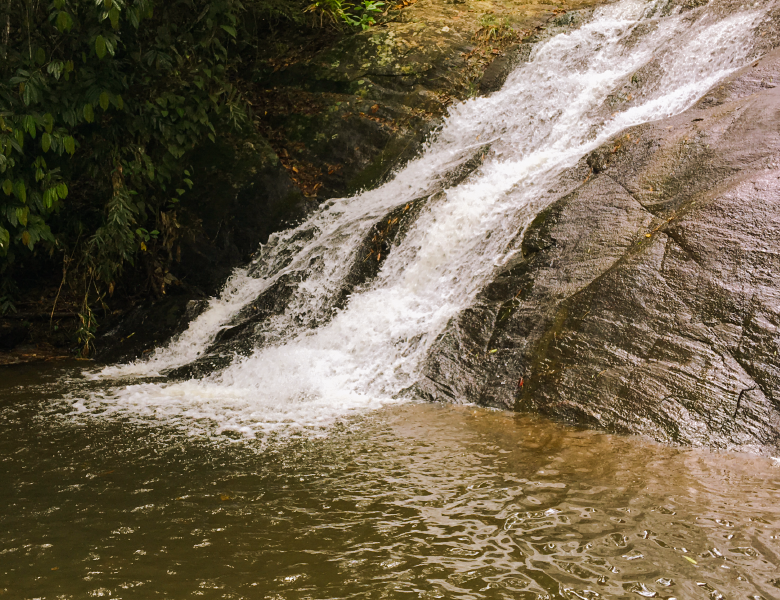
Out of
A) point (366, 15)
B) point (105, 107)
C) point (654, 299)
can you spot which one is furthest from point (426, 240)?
point (366, 15)

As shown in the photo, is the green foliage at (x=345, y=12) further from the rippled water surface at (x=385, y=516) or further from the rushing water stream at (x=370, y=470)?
the rippled water surface at (x=385, y=516)

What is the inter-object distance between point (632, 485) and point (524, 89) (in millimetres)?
7489

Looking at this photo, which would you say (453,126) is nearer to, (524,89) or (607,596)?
(524,89)

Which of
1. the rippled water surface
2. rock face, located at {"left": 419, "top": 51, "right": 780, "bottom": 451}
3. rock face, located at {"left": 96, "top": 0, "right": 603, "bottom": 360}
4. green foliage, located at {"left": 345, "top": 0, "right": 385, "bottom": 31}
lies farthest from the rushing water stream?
green foliage, located at {"left": 345, "top": 0, "right": 385, "bottom": 31}

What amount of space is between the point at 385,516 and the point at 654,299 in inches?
120

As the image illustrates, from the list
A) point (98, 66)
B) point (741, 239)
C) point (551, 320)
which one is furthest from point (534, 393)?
point (98, 66)

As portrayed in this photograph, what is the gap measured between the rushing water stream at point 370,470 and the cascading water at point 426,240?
36mm

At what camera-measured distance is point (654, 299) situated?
493cm

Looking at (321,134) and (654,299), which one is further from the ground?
(321,134)

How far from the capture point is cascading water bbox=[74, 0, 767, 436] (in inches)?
220

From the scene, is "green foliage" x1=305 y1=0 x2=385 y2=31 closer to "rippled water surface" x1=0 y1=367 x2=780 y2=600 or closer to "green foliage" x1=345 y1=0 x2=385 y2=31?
"green foliage" x1=345 y1=0 x2=385 y2=31

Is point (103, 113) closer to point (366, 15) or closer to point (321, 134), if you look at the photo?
point (321, 134)

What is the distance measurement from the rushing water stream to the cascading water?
0.12ft

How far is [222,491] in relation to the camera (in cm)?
342
